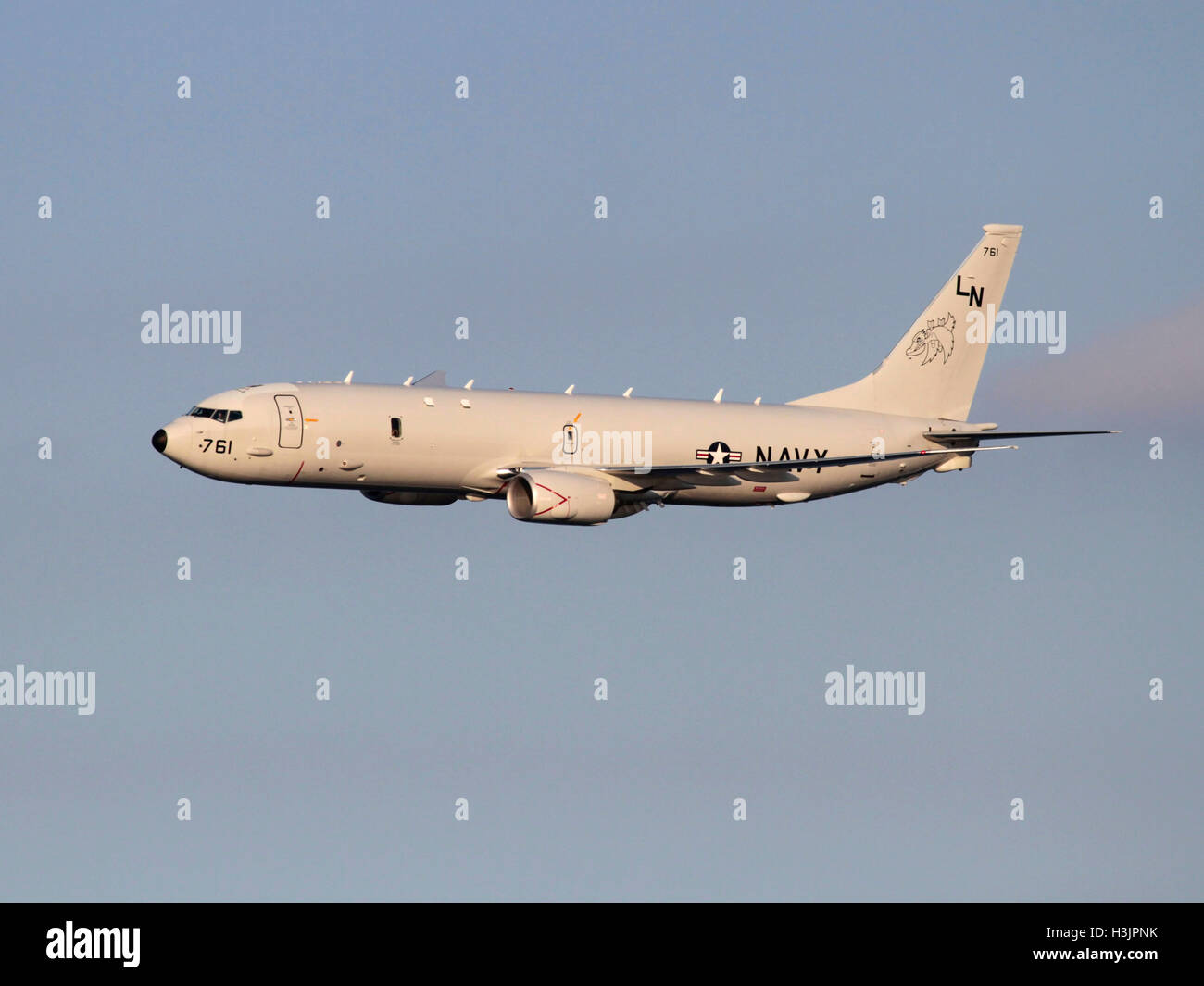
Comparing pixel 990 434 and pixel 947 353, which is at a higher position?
pixel 947 353

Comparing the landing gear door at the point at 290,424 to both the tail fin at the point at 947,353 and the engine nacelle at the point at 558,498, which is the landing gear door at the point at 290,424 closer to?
the engine nacelle at the point at 558,498

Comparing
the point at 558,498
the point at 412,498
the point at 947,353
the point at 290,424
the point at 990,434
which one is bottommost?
the point at 558,498

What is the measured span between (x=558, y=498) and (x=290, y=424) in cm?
1126

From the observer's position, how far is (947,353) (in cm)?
13025

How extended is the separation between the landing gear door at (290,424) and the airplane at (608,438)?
0.05 m

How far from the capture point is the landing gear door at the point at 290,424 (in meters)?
109

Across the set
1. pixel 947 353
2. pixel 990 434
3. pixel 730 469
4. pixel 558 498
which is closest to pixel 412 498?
pixel 558 498

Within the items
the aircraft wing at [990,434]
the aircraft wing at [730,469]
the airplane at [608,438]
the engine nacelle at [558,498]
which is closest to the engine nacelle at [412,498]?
the airplane at [608,438]

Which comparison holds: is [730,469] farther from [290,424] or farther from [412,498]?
[290,424]

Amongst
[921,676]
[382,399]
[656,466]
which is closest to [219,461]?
[382,399]
